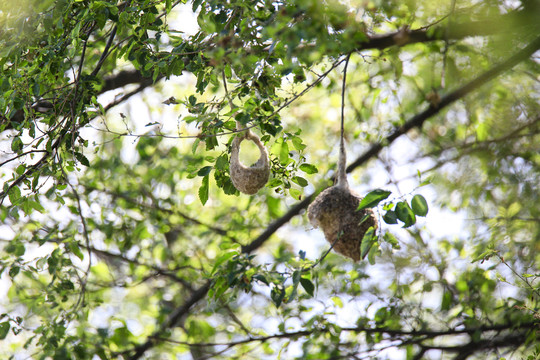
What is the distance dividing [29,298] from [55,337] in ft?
1.92

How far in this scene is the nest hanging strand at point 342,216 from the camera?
2.44 meters

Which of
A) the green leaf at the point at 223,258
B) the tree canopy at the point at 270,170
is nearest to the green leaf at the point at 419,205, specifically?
the tree canopy at the point at 270,170

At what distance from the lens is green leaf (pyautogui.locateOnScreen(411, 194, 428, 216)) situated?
6.05ft

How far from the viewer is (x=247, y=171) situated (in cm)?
228

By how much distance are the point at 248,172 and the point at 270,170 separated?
0.19 m

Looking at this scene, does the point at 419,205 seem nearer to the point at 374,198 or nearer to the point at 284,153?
the point at 374,198

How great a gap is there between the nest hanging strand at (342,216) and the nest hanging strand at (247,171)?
0.30 metres

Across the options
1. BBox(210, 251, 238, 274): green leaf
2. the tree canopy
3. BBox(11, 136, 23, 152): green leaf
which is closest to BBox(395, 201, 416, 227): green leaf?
the tree canopy

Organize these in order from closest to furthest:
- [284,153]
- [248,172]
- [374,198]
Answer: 1. [374,198]
2. [248,172]
3. [284,153]

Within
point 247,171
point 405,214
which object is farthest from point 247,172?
point 405,214

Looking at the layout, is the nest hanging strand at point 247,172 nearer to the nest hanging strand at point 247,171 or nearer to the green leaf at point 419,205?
the nest hanging strand at point 247,171

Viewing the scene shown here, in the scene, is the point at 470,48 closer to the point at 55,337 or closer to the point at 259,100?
the point at 259,100

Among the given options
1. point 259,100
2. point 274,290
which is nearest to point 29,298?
point 274,290

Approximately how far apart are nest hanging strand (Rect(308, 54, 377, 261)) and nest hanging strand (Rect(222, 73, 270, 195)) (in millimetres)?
300
